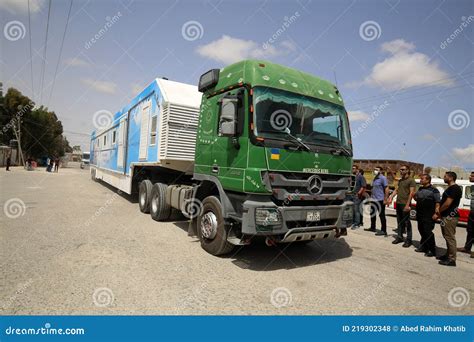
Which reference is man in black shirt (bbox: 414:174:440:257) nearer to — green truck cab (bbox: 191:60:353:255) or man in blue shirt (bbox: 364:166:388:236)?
man in blue shirt (bbox: 364:166:388:236)

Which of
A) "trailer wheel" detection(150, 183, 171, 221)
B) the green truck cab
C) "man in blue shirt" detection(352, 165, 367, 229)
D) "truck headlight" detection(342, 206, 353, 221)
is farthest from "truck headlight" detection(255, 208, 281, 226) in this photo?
"man in blue shirt" detection(352, 165, 367, 229)

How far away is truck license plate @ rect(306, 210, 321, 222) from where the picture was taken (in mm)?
4629

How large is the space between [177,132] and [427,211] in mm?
5656

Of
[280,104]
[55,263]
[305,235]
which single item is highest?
[280,104]

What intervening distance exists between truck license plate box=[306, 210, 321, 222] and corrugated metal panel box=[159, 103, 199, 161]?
3544 mm

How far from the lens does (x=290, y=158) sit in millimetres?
4512

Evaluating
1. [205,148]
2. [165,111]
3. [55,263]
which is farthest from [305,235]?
[165,111]

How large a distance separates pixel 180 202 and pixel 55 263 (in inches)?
112

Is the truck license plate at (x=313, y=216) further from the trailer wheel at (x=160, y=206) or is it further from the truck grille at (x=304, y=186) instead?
the trailer wheel at (x=160, y=206)

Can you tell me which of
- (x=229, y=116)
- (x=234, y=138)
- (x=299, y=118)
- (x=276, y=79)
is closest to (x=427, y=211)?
(x=299, y=118)

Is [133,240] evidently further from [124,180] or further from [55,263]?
[124,180]

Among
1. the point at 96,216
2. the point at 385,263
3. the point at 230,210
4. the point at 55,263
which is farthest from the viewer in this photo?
the point at 96,216

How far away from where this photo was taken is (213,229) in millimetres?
5039

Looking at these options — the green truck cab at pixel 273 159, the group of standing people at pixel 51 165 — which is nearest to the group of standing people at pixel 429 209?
the green truck cab at pixel 273 159
